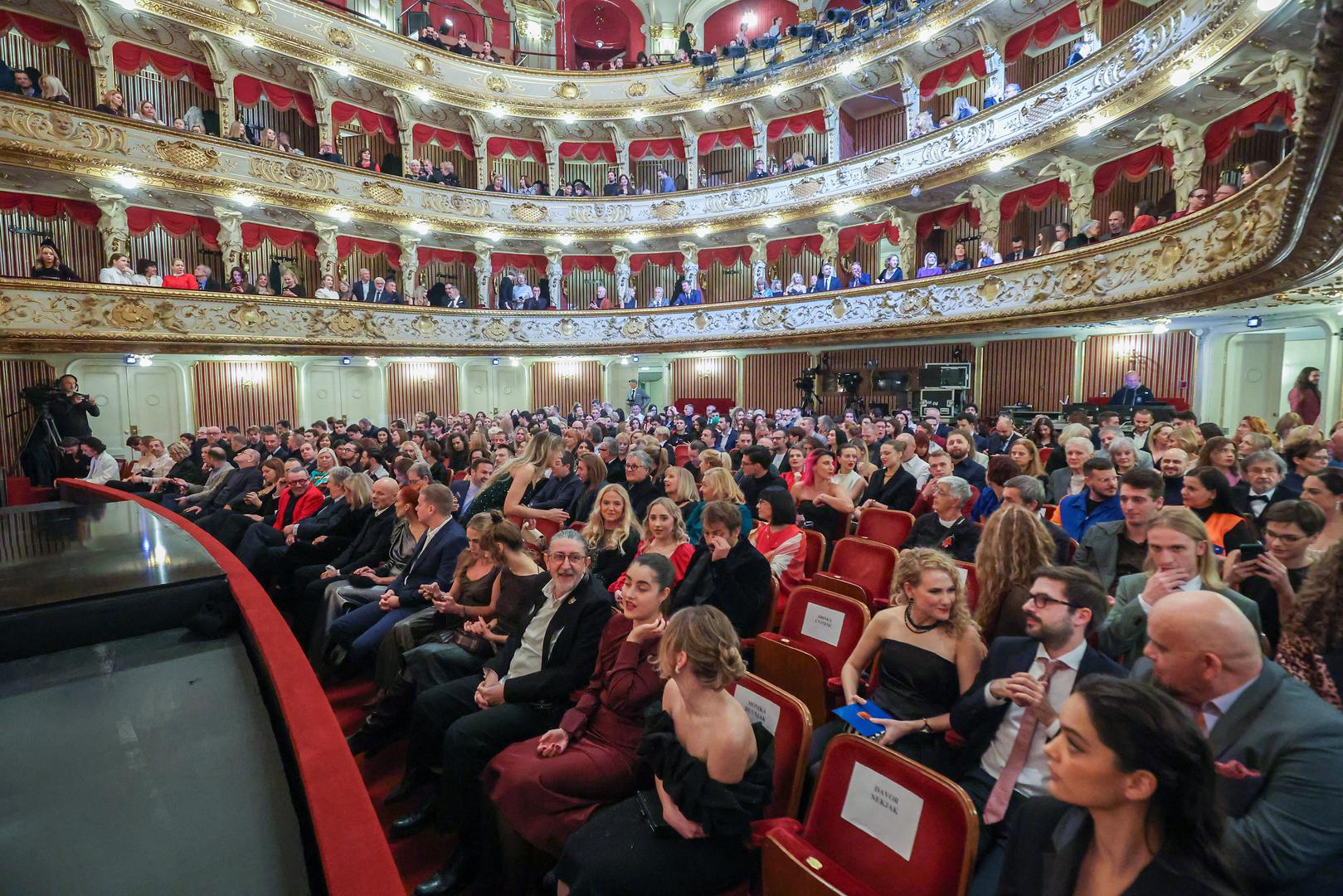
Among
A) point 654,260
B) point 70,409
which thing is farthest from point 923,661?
point 654,260

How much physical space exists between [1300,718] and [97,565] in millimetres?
4157

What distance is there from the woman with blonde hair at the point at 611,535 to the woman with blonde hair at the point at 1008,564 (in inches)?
76.8

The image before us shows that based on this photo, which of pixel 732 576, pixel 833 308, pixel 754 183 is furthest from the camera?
pixel 754 183

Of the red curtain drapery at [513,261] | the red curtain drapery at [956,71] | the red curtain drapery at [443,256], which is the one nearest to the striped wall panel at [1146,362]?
the red curtain drapery at [956,71]

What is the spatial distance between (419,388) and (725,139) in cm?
1127

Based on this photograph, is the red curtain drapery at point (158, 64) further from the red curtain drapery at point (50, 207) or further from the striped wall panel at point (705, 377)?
the striped wall panel at point (705, 377)

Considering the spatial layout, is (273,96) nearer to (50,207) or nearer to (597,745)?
(50,207)

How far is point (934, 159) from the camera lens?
44.2 feet

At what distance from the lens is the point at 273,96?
50.0ft

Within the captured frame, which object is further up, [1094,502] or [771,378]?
[771,378]

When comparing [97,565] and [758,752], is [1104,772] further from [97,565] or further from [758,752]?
[97,565]

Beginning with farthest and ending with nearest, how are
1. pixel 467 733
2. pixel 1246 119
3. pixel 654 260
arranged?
pixel 654 260 < pixel 1246 119 < pixel 467 733

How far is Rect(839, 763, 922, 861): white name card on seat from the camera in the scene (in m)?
1.62

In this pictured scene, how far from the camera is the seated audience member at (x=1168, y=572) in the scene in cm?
224
